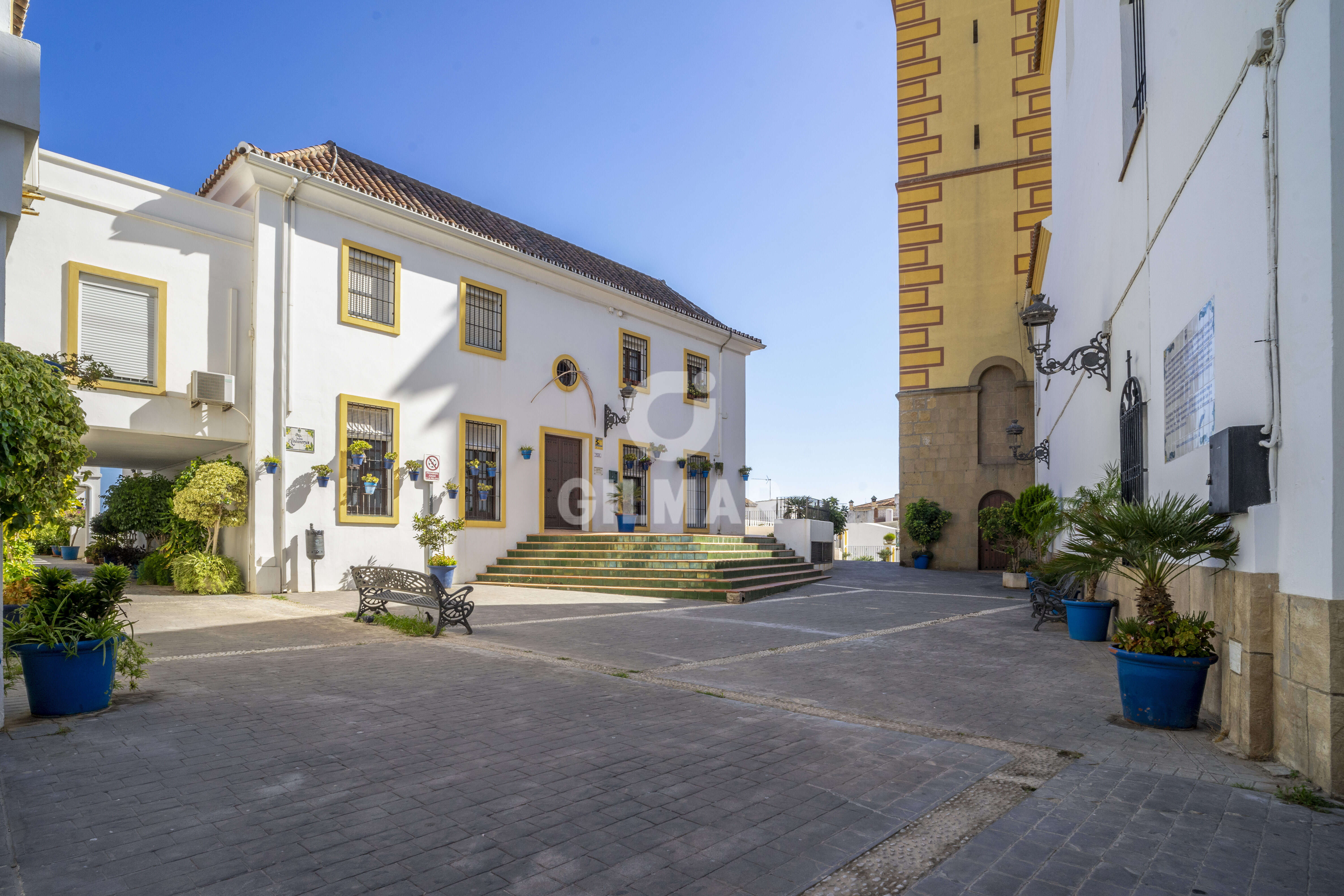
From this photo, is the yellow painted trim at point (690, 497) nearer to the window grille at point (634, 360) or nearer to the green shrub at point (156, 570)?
the window grille at point (634, 360)

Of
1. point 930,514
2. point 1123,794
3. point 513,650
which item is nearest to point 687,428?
point 930,514

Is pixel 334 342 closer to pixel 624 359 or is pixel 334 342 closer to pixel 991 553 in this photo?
pixel 624 359

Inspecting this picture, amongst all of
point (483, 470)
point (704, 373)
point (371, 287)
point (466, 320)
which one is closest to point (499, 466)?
point (483, 470)

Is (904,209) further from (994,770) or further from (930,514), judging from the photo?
(994,770)

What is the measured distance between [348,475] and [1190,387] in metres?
13.1

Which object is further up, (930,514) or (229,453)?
(229,453)

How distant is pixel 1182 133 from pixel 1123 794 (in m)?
4.95

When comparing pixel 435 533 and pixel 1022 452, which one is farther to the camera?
pixel 1022 452

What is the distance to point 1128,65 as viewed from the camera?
8.19 metres

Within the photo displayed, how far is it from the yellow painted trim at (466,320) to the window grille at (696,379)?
6.80 metres

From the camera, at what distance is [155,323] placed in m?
12.4

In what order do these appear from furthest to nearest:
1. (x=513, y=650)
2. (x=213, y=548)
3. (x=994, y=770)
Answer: (x=213, y=548), (x=513, y=650), (x=994, y=770)

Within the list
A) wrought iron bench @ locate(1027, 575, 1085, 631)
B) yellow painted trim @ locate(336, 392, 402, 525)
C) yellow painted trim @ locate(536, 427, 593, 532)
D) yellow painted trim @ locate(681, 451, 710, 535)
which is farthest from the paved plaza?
yellow painted trim @ locate(681, 451, 710, 535)

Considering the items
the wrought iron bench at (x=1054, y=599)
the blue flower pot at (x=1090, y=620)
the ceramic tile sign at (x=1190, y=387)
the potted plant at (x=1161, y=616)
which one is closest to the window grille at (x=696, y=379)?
the wrought iron bench at (x=1054, y=599)
